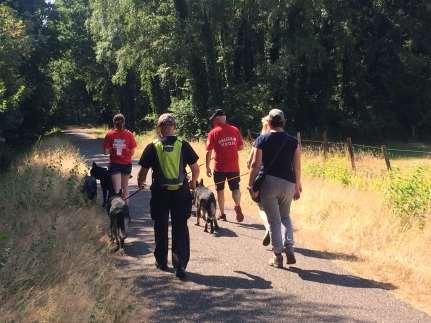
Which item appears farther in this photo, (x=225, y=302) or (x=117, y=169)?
(x=117, y=169)

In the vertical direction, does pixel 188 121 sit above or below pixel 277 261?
above

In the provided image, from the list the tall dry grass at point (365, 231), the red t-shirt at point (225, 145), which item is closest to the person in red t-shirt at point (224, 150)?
the red t-shirt at point (225, 145)

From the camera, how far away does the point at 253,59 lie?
32.0m

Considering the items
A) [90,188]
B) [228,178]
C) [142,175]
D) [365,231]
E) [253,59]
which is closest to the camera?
[142,175]

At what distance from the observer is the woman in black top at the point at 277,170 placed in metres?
6.61

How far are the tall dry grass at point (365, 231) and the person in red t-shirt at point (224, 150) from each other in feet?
4.34

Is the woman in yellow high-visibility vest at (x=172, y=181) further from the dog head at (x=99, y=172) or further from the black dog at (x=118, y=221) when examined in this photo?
the dog head at (x=99, y=172)

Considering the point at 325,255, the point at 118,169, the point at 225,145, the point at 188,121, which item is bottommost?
the point at 325,255

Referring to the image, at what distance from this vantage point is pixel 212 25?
29234mm

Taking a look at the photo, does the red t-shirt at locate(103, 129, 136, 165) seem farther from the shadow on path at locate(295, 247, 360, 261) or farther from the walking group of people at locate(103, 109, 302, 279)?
the shadow on path at locate(295, 247, 360, 261)

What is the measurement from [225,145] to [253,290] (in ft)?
12.4

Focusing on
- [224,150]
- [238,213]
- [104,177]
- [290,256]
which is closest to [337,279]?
[290,256]

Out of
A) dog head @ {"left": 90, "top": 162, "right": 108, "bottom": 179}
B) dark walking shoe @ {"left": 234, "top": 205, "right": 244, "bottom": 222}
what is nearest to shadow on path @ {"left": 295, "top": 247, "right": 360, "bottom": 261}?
dark walking shoe @ {"left": 234, "top": 205, "right": 244, "bottom": 222}

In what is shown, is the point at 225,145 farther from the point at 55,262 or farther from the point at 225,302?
the point at 225,302
